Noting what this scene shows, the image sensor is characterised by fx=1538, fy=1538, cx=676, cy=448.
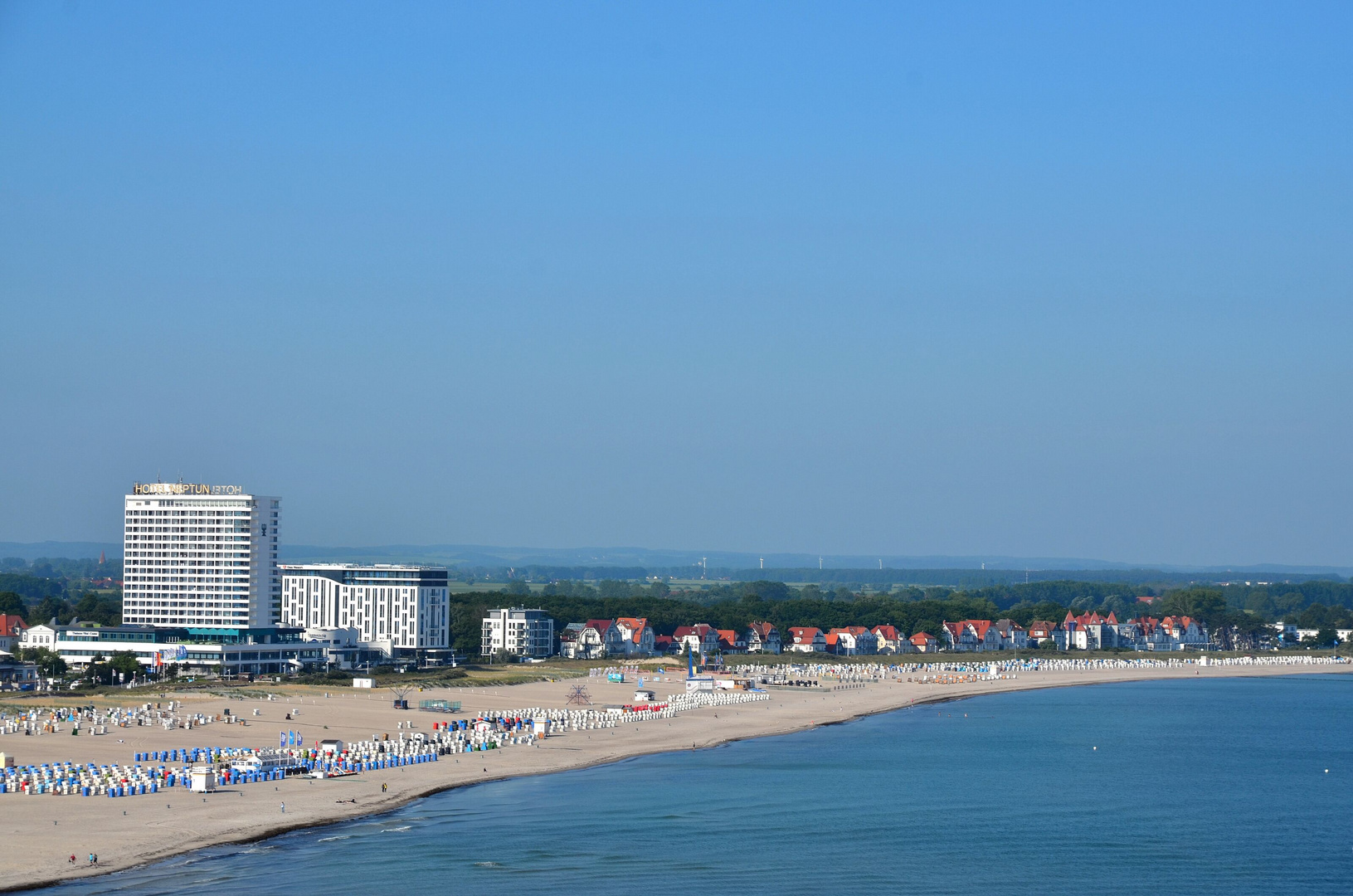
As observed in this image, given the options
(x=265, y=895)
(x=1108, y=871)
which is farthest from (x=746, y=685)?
(x=265, y=895)

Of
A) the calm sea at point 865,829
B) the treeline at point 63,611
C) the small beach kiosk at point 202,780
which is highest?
the treeline at point 63,611

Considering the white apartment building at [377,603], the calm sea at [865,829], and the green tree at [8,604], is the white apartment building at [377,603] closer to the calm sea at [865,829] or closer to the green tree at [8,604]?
the green tree at [8,604]

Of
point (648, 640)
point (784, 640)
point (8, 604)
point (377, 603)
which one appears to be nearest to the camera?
point (377, 603)

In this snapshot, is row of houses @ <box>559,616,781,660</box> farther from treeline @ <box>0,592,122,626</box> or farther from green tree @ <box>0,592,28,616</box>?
green tree @ <box>0,592,28,616</box>

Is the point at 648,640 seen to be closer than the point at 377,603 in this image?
No

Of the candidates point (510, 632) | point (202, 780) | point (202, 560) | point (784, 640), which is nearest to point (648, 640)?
point (510, 632)

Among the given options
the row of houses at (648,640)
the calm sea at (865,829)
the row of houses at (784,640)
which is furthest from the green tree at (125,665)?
the row of houses at (784,640)

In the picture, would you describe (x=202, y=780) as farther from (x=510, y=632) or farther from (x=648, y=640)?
(x=648, y=640)

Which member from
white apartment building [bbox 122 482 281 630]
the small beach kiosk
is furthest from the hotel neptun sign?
the small beach kiosk
